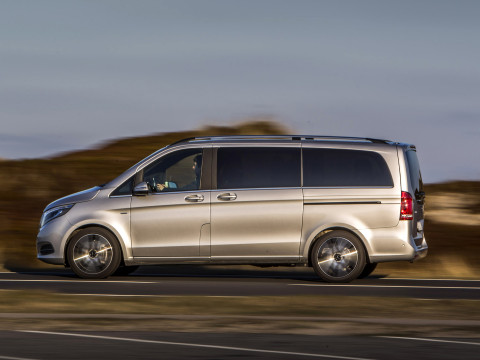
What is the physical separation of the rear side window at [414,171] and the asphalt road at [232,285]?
133cm

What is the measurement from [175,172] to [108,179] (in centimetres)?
1487

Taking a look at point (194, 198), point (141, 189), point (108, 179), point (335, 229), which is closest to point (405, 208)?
point (335, 229)

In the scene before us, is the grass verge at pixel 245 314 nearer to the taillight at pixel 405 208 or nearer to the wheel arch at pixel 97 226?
the wheel arch at pixel 97 226

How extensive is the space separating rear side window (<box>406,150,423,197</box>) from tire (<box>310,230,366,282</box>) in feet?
3.64

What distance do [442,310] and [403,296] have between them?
4.48 ft

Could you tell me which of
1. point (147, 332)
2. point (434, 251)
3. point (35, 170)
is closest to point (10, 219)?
point (35, 170)

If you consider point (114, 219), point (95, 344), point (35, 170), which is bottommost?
point (95, 344)

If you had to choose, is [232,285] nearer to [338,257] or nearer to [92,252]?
[338,257]

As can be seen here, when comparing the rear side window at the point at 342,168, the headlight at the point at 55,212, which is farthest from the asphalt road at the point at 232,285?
the rear side window at the point at 342,168

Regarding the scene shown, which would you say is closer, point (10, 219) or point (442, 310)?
point (442, 310)

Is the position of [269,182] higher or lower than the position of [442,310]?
higher

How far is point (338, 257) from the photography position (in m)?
13.4

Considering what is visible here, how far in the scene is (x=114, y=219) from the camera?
13.6 meters

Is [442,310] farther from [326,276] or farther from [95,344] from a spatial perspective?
[95,344]
